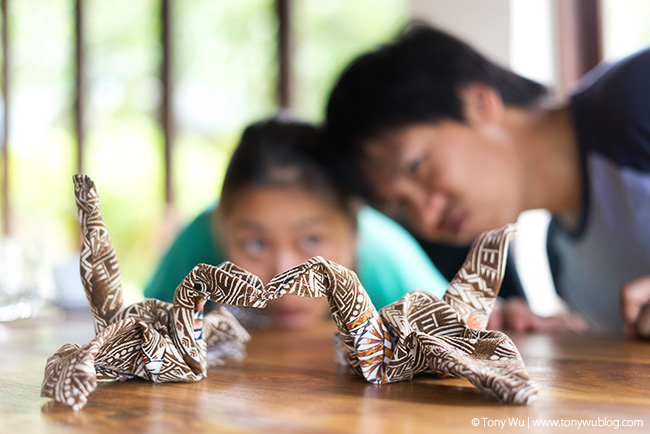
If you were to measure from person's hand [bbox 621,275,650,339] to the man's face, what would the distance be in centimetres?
52

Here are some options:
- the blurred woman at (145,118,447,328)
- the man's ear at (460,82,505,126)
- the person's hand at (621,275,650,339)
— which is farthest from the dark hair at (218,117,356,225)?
the person's hand at (621,275,650,339)

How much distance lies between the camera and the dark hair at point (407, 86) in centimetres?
115

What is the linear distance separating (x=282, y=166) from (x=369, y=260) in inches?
10.0

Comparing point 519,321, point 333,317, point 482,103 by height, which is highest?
point 482,103

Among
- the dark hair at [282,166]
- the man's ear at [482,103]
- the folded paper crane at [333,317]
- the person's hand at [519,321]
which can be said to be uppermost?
the man's ear at [482,103]

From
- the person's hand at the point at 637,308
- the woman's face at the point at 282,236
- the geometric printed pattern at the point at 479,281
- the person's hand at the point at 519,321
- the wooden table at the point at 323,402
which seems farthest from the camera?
the woman's face at the point at 282,236

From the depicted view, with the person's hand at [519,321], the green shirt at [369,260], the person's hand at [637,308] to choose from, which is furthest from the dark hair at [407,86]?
the person's hand at [637,308]

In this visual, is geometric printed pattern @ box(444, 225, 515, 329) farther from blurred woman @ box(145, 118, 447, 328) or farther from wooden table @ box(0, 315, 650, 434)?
blurred woman @ box(145, 118, 447, 328)

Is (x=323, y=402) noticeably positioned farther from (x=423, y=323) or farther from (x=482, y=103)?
(x=482, y=103)

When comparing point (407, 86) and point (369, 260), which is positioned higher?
point (407, 86)

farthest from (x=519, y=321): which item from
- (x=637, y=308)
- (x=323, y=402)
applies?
(x=323, y=402)

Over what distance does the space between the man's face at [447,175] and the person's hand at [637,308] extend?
1.70ft

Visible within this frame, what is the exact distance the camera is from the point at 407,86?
116cm

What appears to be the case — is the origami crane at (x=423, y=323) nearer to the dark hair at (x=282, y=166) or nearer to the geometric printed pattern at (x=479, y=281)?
the geometric printed pattern at (x=479, y=281)
